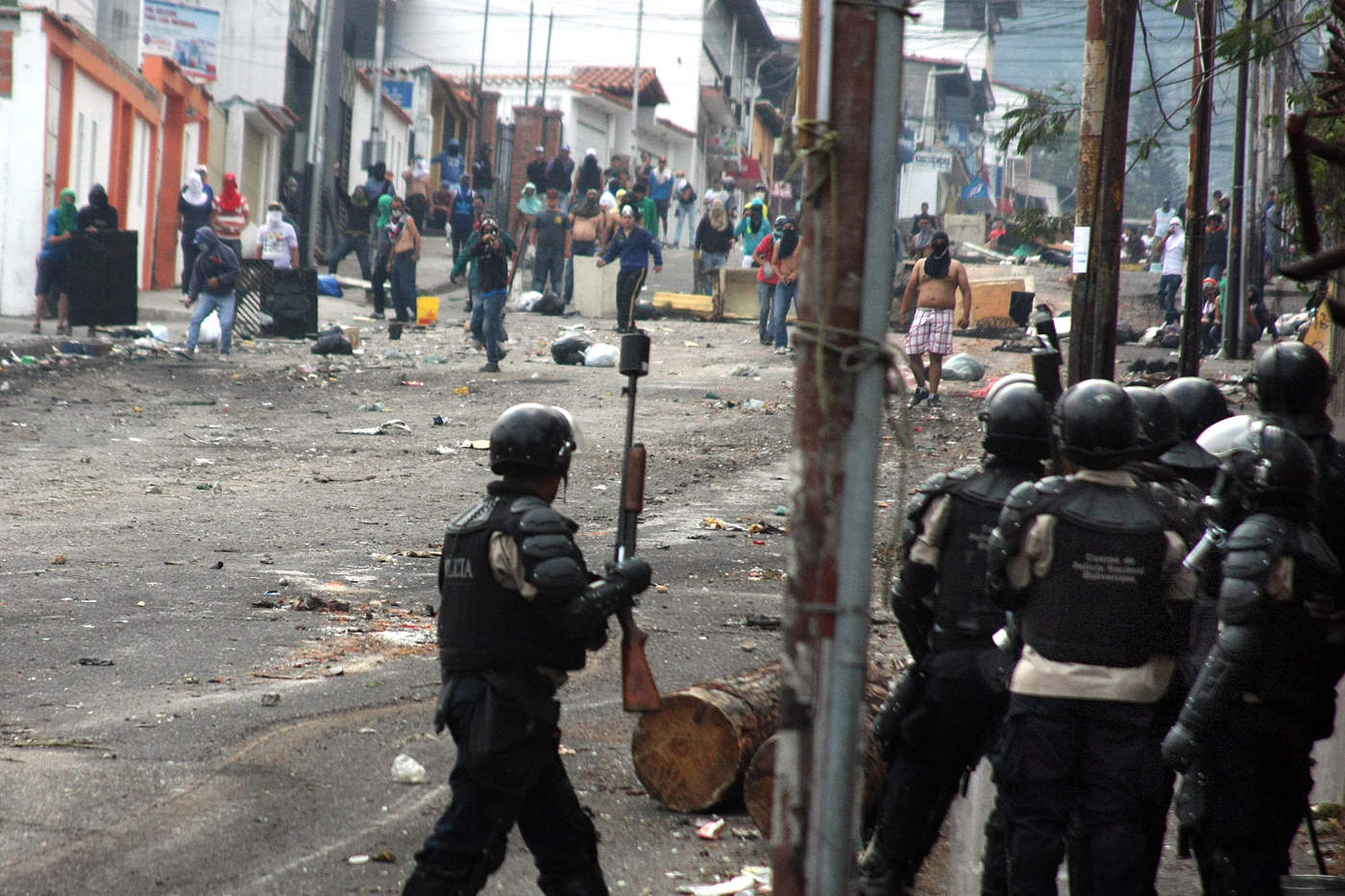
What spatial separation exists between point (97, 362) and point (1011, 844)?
1418 centimetres

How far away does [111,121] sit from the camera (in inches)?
852

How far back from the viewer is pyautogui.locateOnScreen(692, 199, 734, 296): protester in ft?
72.7

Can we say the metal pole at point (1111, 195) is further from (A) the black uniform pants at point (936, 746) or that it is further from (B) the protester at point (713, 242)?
(B) the protester at point (713, 242)

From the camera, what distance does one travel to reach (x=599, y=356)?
16.8 meters

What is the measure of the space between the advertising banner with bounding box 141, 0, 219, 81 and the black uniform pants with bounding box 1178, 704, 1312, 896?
24.2m

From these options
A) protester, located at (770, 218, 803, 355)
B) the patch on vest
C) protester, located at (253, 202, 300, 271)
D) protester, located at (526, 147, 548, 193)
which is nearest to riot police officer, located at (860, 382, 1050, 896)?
the patch on vest

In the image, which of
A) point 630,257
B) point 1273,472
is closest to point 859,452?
point 1273,472

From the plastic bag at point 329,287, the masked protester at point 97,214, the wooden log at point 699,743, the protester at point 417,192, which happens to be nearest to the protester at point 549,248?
the plastic bag at point 329,287

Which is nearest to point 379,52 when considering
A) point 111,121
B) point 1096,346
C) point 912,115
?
point 111,121

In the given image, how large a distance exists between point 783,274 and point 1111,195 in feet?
32.7

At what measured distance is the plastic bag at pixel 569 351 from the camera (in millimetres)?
16859

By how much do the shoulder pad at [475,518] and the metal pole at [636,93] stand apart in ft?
118

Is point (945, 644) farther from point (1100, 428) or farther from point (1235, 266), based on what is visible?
point (1235, 266)

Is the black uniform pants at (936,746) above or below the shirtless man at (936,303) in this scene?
below
